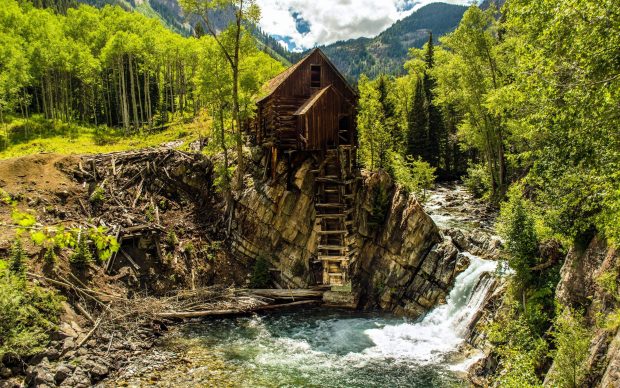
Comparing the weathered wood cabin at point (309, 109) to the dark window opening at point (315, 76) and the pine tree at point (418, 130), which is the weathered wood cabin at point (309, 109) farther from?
the pine tree at point (418, 130)

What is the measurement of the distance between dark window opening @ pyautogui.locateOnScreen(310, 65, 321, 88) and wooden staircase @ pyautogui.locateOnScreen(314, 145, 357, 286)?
20.9ft

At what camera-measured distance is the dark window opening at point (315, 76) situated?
31.0 meters

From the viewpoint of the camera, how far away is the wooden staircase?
2481cm

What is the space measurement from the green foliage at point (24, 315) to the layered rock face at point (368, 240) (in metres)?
12.2

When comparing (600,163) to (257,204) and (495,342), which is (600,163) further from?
(257,204)

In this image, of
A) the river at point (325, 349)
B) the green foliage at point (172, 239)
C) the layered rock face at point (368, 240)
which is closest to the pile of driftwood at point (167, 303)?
the river at point (325, 349)

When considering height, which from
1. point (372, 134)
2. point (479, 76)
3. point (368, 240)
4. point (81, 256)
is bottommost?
point (368, 240)

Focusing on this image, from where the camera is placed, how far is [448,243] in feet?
79.0

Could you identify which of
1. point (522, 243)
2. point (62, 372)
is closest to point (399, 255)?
point (522, 243)

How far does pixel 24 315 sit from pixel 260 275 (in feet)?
42.8

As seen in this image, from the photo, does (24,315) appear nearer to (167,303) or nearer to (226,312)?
(167,303)

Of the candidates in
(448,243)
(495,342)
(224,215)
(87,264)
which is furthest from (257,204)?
(495,342)

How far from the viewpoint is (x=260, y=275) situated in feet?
85.7

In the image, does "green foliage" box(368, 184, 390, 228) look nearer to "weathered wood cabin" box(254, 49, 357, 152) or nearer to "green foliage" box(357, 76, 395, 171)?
"weathered wood cabin" box(254, 49, 357, 152)
